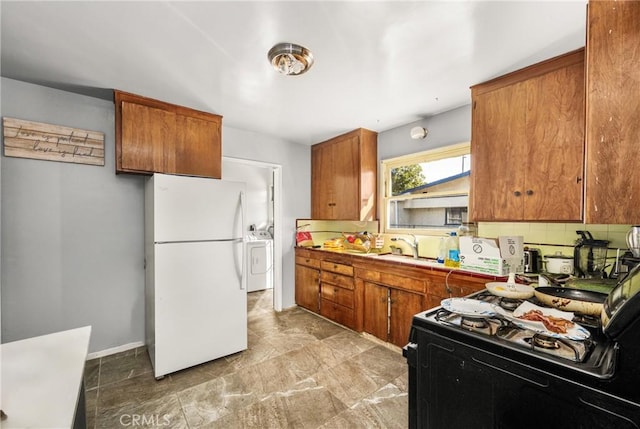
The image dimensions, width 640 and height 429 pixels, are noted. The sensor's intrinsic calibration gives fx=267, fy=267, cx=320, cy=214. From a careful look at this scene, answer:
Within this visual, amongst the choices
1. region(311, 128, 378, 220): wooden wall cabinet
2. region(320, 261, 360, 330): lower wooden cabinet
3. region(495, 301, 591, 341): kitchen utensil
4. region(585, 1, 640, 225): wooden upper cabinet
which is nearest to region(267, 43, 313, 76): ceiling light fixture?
region(585, 1, 640, 225): wooden upper cabinet

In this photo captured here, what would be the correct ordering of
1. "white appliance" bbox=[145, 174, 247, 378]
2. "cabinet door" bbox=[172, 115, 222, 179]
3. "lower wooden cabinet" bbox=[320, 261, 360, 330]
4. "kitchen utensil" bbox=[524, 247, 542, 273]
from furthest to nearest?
"lower wooden cabinet" bbox=[320, 261, 360, 330] < "cabinet door" bbox=[172, 115, 222, 179] < "white appliance" bbox=[145, 174, 247, 378] < "kitchen utensil" bbox=[524, 247, 542, 273]

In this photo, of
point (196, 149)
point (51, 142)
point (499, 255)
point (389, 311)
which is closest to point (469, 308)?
point (499, 255)

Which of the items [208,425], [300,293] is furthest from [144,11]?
[300,293]

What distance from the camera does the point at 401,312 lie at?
98.9 inches

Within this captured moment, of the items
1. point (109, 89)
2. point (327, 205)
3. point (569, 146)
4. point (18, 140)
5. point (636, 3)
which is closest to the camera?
point (636, 3)

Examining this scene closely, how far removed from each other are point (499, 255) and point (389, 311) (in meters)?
1.13

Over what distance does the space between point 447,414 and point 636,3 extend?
1.81 meters

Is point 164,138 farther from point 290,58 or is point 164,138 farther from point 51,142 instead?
point 290,58

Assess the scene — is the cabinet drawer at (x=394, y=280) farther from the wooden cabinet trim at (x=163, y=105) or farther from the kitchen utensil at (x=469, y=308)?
the wooden cabinet trim at (x=163, y=105)

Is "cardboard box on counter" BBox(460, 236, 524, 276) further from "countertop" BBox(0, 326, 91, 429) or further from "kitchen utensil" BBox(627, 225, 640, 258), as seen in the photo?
"countertop" BBox(0, 326, 91, 429)

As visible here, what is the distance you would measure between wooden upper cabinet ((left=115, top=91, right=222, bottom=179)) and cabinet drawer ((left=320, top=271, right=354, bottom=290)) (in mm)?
1727

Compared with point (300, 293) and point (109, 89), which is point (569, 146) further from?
point (109, 89)

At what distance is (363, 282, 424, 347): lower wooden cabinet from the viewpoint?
2.45 meters

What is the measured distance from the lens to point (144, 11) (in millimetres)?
1398
